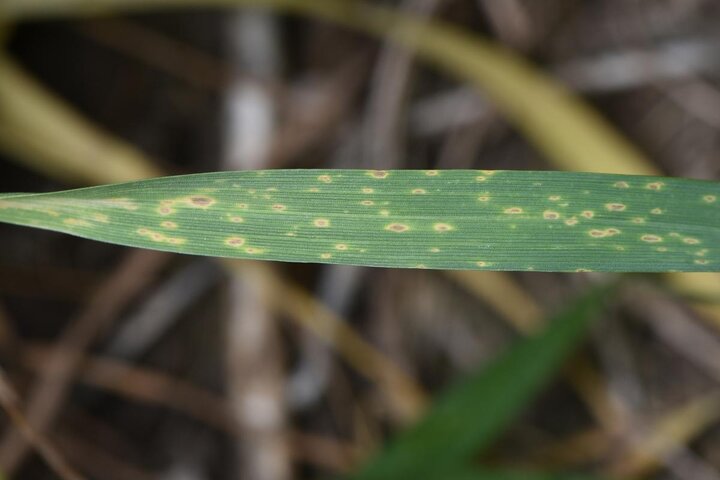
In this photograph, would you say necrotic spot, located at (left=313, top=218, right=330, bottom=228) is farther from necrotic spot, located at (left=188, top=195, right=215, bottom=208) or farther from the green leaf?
the green leaf

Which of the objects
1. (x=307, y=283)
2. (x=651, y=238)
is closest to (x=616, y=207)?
(x=651, y=238)

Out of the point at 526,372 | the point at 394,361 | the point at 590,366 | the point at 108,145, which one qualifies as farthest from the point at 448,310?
the point at 108,145

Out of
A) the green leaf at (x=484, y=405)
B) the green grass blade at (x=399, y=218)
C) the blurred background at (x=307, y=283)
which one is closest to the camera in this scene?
the green grass blade at (x=399, y=218)

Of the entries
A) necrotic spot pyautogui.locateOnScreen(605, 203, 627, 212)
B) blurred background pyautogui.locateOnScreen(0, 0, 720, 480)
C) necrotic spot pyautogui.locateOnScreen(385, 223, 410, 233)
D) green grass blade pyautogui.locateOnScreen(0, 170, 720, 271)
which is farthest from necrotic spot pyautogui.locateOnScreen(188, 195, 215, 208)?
blurred background pyautogui.locateOnScreen(0, 0, 720, 480)

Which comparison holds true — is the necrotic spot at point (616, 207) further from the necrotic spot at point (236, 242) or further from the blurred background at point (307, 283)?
the blurred background at point (307, 283)

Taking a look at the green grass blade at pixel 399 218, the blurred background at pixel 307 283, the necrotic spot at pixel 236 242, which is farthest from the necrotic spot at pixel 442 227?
the blurred background at pixel 307 283

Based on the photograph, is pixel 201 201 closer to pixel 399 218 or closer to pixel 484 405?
pixel 399 218

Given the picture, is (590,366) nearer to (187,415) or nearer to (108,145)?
(187,415)
